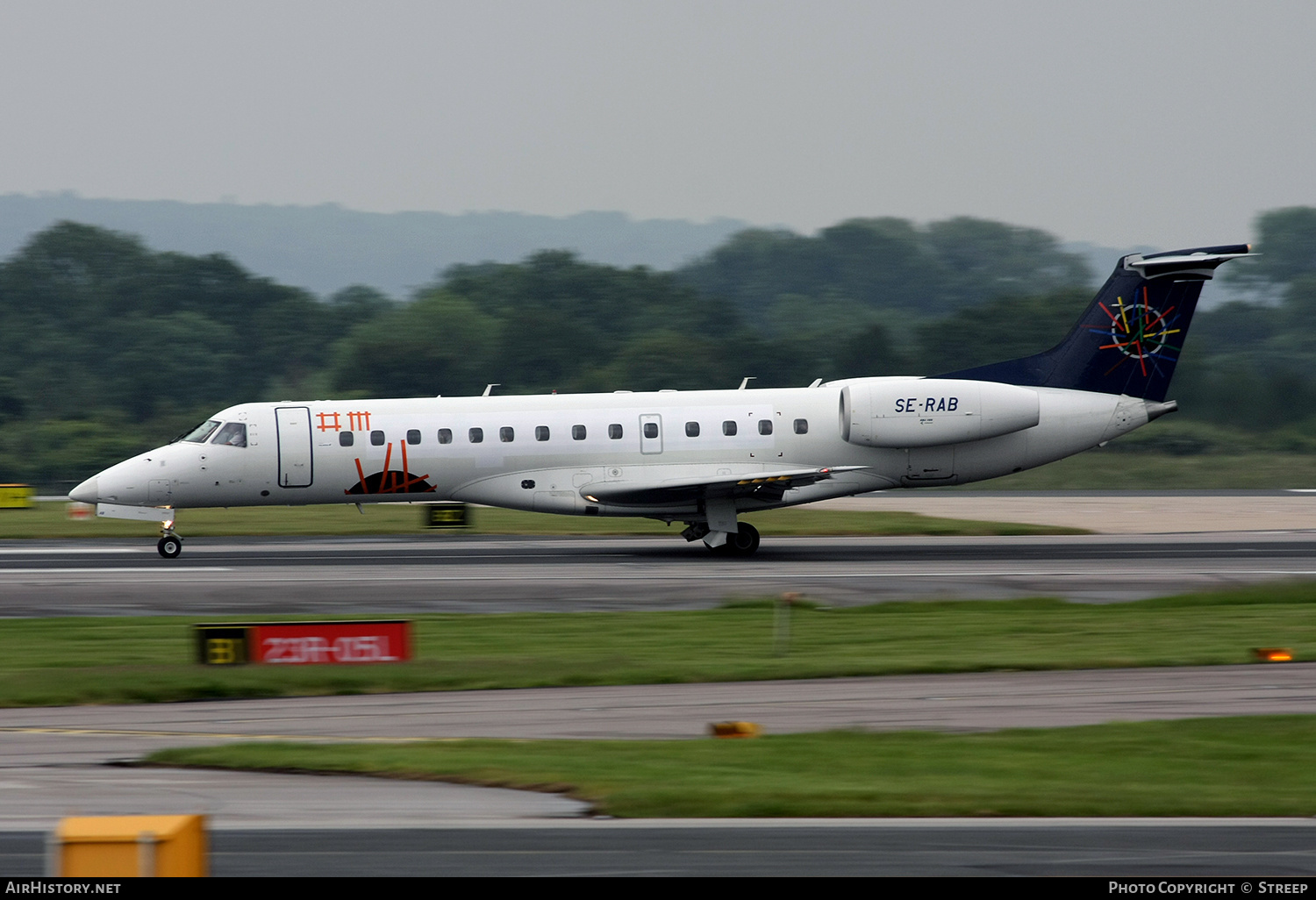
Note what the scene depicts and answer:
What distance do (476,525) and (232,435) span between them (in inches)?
342

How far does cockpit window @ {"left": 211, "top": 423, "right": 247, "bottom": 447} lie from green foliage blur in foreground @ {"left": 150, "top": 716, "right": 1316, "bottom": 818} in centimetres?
1810

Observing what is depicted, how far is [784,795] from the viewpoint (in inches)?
416

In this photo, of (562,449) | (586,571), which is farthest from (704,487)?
(586,571)

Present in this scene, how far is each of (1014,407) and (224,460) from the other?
16855 mm

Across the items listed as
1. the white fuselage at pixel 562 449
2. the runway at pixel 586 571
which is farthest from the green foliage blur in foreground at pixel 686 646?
the white fuselage at pixel 562 449

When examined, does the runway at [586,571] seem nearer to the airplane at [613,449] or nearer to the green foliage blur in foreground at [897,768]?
the airplane at [613,449]

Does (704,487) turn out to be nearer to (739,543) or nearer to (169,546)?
(739,543)

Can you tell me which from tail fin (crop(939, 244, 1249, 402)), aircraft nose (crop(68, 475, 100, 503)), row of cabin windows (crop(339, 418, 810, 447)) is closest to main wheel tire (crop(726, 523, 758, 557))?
row of cabin windows (crop(339, 418, 810, 447))

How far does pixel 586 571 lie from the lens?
26.8m

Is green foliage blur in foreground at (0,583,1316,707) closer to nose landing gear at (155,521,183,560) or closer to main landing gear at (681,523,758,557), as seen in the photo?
main landing gear at (681,523,758,557)

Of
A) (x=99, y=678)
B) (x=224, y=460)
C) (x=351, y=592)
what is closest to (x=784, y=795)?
(x=99, y=678)

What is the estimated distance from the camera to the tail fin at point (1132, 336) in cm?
3053

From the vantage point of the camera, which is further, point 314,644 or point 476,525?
point 476,525
